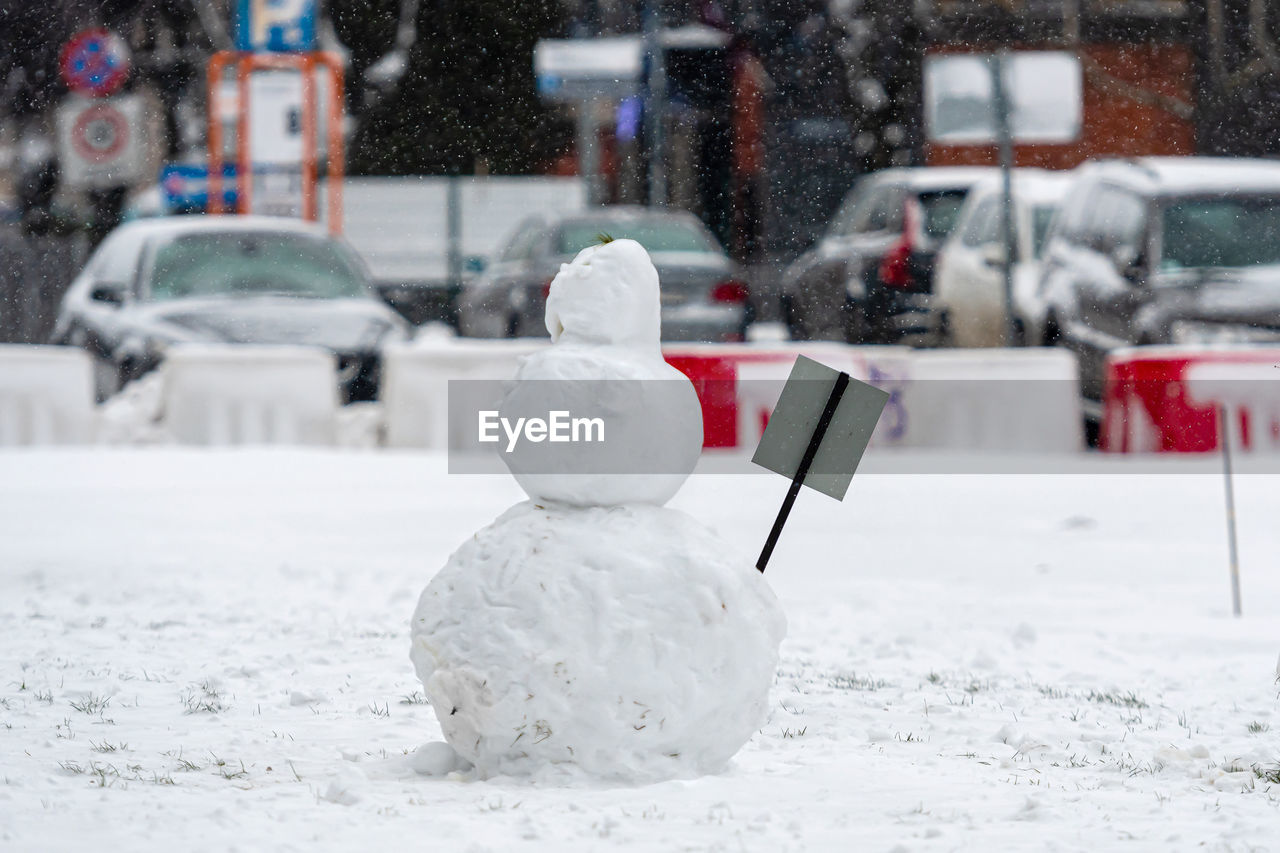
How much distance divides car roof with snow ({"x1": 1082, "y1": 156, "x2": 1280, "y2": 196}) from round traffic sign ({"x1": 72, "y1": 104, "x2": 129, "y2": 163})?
46.1 ft

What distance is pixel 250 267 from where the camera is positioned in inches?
550

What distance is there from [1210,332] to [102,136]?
1555 cm

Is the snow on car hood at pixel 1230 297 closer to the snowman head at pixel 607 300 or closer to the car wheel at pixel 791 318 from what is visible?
the car wheel at pixel 791 318

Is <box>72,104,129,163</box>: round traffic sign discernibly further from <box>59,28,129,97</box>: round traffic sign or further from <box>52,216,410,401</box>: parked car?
<box>52,216,410,401</box>: parked car

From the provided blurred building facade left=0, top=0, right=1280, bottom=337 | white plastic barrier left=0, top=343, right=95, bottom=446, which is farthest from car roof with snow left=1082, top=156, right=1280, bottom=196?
blurred building facade left=0, top=0, right=1280, bottom=337

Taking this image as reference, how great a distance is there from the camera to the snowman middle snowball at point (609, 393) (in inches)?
177

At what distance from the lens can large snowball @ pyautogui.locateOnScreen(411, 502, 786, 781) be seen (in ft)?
14.3

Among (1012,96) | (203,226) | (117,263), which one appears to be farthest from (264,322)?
(1012,96)

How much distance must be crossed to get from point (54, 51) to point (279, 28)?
13.9m

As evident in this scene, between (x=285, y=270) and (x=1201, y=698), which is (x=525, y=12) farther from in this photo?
(x=1201, y=698)

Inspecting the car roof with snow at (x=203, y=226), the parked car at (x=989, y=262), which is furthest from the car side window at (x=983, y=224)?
the car roof with snow at (x=203, y=226)

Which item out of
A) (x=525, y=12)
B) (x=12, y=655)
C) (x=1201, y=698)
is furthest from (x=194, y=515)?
(x=525, y=12)

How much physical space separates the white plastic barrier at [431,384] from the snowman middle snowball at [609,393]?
293 inches

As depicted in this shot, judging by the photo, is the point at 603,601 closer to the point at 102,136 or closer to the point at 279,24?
the point at 279,24
